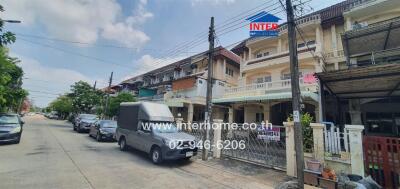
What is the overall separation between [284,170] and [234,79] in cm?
1893

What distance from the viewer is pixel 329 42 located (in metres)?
16.2

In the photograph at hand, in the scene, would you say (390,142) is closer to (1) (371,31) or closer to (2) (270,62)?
(1) (371,31)

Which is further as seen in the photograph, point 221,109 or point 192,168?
Result: point 221,109

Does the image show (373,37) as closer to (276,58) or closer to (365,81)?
(365,81)

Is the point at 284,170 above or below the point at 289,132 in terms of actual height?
below

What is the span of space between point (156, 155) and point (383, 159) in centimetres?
766

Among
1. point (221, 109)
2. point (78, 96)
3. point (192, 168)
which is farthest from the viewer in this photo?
point (78, 96)

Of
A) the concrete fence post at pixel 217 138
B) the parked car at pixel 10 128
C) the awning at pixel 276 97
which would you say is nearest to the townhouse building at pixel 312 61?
the awning at pixel 276 97

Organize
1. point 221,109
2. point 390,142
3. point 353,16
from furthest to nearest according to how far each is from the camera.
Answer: point 221,109
point 353,16
point 390,142

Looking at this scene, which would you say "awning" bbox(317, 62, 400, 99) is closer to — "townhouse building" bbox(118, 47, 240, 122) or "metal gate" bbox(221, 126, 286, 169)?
"metal gate" bbox(221, 126, 286, 169)

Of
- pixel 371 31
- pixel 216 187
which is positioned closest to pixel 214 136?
pixel 216 187

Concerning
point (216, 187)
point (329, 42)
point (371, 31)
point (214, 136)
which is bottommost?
point (216, 187)

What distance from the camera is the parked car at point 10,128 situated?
35.7 feet

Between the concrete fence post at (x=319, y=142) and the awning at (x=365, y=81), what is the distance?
2.43 metres
